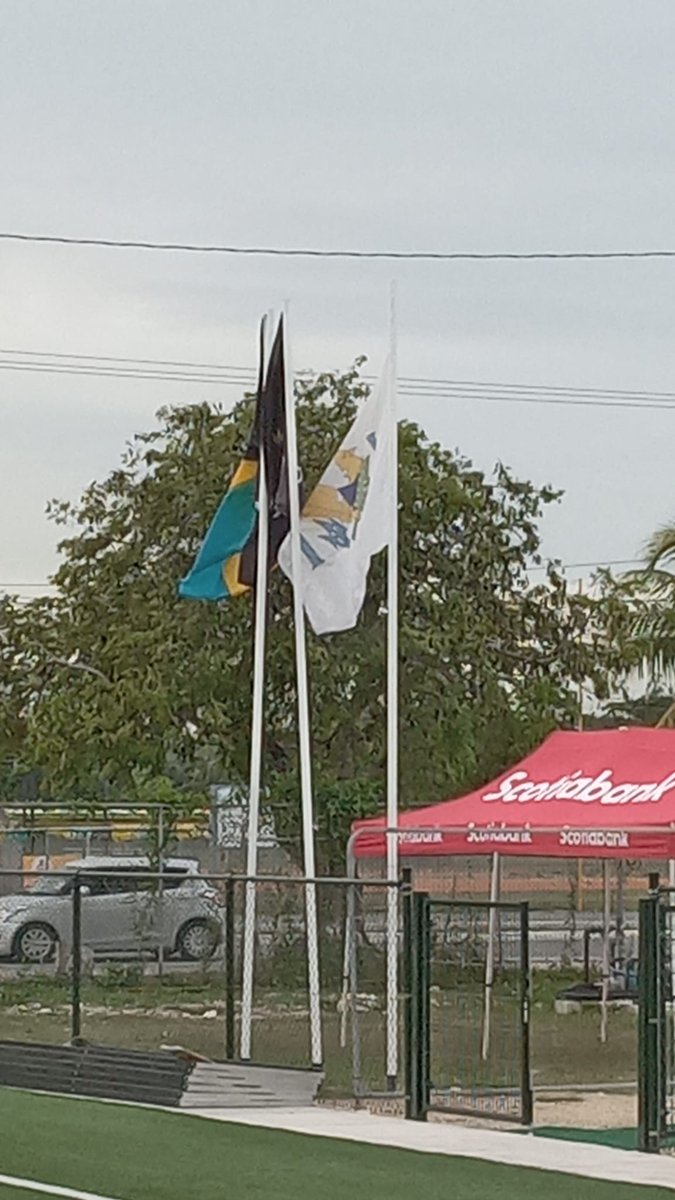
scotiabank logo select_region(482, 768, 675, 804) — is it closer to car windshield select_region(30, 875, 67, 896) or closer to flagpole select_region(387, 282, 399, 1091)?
flagpole select_region(387, 282, 399, 1091)

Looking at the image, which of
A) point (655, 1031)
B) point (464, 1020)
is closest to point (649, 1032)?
point (655, 1031)

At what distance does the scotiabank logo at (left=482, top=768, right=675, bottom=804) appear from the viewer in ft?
70.5

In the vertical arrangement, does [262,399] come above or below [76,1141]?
above

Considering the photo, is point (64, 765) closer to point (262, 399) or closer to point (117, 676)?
point (117, 676)

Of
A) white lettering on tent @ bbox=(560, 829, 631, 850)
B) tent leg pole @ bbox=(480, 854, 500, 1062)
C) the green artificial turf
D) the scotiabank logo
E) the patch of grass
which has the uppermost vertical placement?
the scotiabank logo

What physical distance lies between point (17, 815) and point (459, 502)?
13.6m

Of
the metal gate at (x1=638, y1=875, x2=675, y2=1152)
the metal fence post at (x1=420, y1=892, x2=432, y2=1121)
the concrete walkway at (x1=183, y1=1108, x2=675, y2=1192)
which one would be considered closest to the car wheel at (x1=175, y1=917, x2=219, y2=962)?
the metal fence post at (x1=420, y1=892, x2=432, y2=1121)

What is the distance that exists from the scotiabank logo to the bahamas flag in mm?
3305

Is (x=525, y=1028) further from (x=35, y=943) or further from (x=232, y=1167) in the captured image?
(x=35, y=943)

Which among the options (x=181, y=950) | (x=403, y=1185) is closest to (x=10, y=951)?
(x=181, y=950)

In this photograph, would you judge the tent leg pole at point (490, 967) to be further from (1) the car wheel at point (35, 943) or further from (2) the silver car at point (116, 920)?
(1) the car wheel at point (35, 943)

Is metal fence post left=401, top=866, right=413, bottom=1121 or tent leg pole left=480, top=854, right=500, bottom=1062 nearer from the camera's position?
metal fence post left=401, top=866, right=413, bottom=1121

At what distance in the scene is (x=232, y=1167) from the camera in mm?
14227

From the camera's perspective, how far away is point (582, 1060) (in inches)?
928
